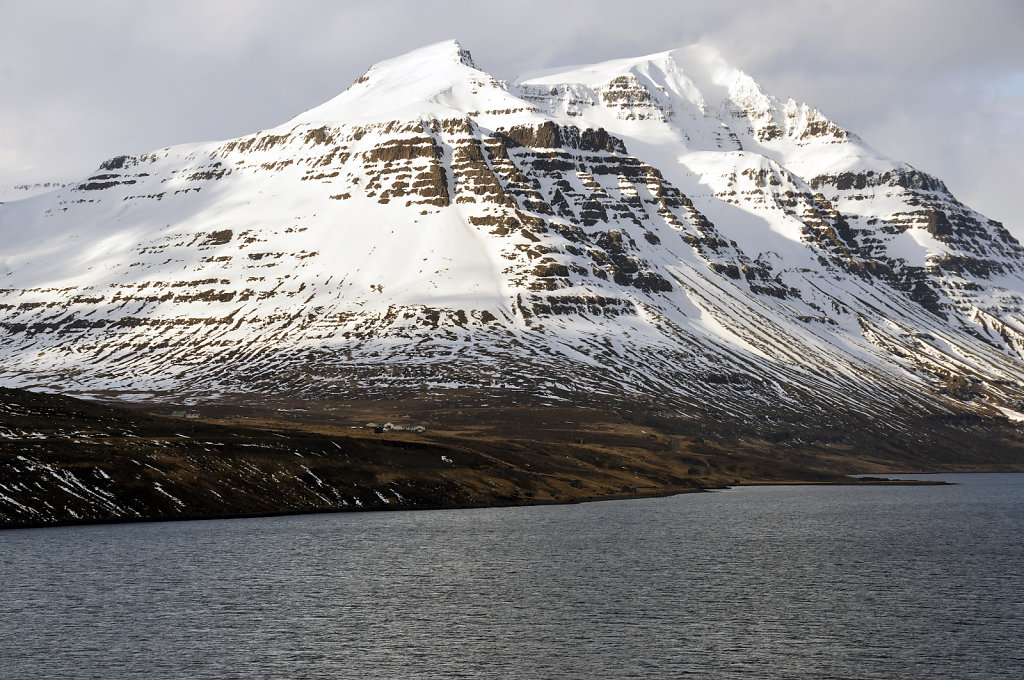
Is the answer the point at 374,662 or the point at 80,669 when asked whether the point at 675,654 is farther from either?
the point at 80,669

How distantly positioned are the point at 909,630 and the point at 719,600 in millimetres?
17484

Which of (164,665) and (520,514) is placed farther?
(520,514)

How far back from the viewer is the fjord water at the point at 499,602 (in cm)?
7519

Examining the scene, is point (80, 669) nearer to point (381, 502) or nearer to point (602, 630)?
point (602, 630)

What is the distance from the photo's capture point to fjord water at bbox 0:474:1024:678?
75.2m

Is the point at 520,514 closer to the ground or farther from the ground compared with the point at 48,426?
closer to the ground

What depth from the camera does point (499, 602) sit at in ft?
321

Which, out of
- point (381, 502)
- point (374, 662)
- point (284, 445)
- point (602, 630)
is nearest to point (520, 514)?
point (381, 502)

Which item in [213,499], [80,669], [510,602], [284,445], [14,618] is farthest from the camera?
[284,445]

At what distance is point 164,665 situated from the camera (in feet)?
239

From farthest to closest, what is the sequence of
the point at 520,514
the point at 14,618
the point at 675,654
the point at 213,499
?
the point at 520,514 → the point at 213,499 → the point at 14,618 → the point at 675,654

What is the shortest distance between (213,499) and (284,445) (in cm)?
3102

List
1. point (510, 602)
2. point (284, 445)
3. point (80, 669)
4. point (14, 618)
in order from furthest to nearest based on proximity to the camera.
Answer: point (284, 445) → point (510, 602) → point (14, 618) → point (80, 669)

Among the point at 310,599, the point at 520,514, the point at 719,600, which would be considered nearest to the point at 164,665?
the point at 310,599
